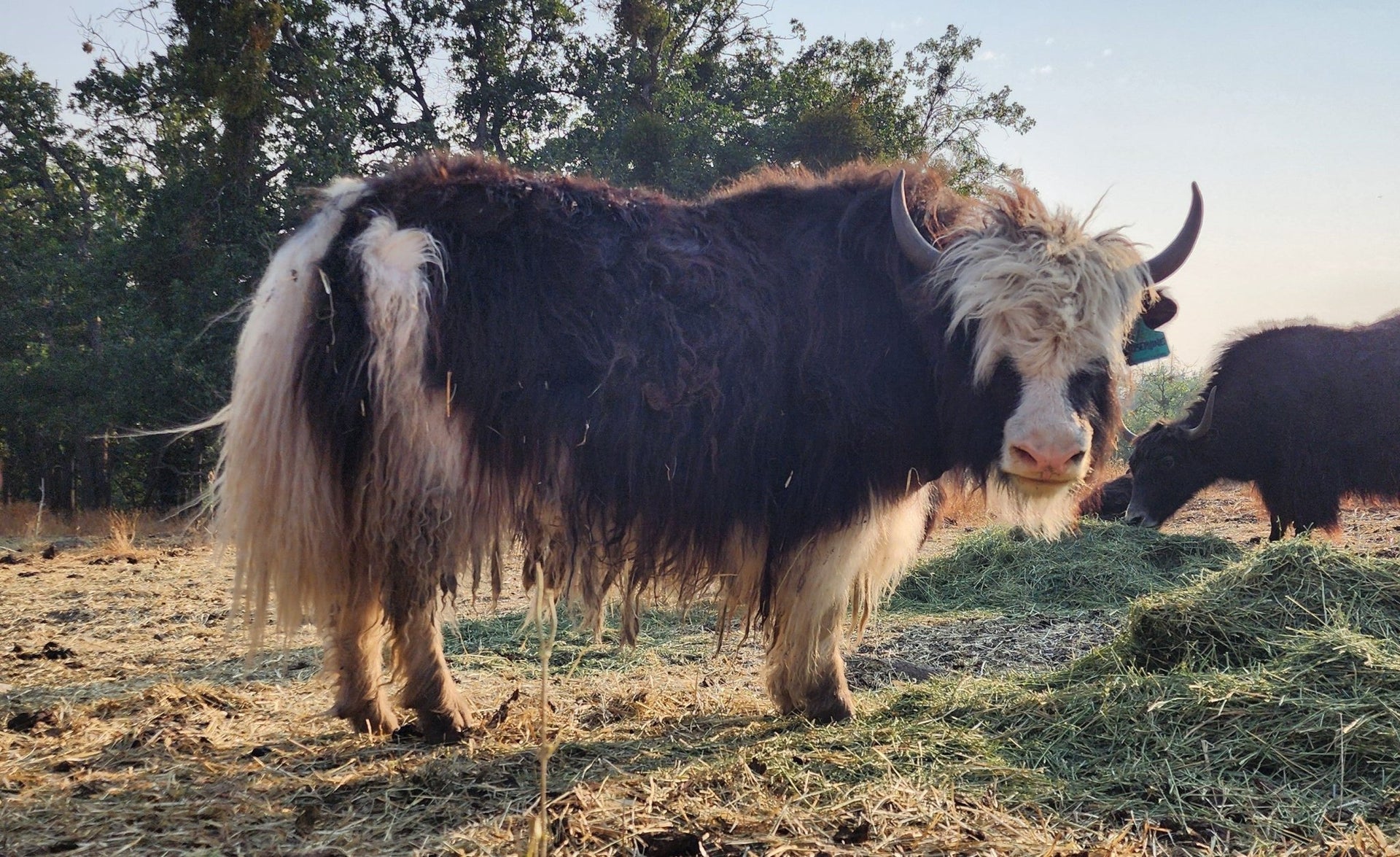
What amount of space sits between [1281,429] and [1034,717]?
19.9ft

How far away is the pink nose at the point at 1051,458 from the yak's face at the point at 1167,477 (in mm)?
6231

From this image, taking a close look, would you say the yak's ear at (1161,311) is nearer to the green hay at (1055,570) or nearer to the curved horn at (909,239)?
the curved horn at (909,239)

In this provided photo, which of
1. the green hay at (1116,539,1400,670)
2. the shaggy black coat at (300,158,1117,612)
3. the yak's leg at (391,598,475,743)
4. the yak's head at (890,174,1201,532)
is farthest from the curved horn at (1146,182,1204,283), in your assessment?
the yak's leg at (391,598,475,743)

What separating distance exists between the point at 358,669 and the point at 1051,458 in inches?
93.4

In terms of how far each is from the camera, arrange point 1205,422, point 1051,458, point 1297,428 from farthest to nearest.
Result: point 1205,422 → point 1297,428 → point 1051,458

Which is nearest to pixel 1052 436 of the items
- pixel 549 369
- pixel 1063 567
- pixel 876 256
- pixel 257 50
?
pixel 876 256

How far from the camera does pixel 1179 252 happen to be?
3.31 metres

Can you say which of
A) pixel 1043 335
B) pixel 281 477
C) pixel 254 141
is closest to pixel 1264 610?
pixel 1043 335

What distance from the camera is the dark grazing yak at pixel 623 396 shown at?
2.81 metres

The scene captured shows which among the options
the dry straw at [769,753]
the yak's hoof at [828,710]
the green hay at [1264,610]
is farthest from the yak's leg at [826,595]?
the green hay at [1264,610]

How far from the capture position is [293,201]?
477 inches

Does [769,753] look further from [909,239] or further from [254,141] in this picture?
[254,141]

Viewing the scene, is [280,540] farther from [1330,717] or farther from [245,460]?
[1330,717]

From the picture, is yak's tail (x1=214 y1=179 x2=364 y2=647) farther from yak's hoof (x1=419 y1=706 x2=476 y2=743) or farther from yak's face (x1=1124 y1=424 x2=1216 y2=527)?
yak's face (x1=1124 y1=424 x2=1216 y2=527)
